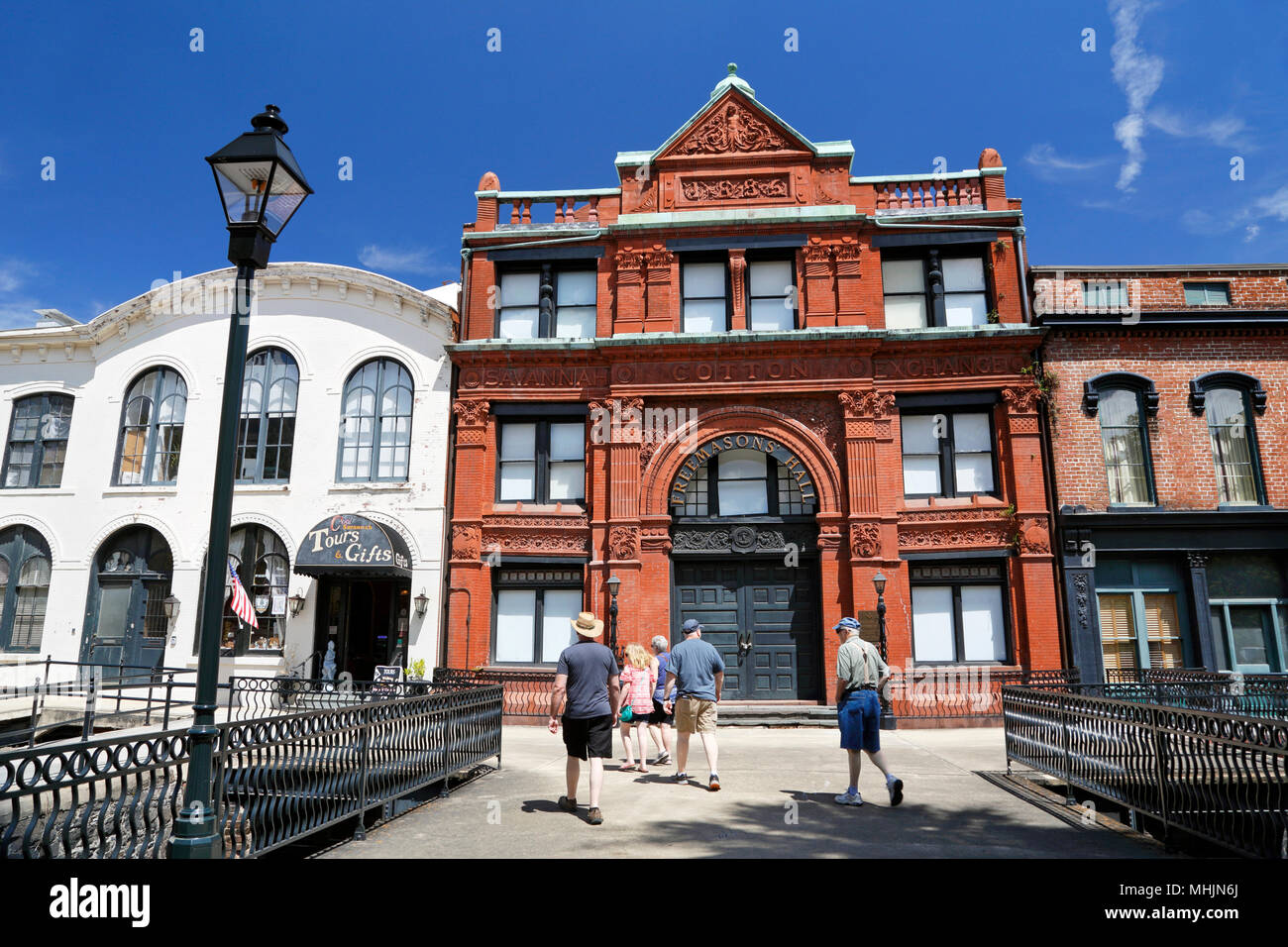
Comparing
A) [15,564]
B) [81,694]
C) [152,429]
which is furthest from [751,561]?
[15,564]

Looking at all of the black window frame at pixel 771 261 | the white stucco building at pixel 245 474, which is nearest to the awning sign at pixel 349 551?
the white stucco building at pixel 245 474

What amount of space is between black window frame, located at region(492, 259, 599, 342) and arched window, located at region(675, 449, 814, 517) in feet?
15.0

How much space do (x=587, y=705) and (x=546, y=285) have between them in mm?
14434

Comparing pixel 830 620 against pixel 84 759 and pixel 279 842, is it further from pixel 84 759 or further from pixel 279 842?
pixel 84 759

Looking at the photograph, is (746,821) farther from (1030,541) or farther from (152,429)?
(152,429)

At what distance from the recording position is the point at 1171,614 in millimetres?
17922

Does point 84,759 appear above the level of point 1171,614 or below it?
below

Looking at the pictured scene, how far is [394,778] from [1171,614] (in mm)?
17343

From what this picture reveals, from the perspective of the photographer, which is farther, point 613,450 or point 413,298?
point 413,298

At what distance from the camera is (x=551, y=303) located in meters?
20.4

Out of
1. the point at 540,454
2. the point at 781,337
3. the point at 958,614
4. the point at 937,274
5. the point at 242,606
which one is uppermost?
the point at 937,274

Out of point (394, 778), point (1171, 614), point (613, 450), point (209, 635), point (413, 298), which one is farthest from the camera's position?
point (413, 298)

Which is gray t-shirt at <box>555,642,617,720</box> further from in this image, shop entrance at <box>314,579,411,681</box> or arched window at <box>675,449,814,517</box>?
shop entrance at <box>314,579,411,681</box>
